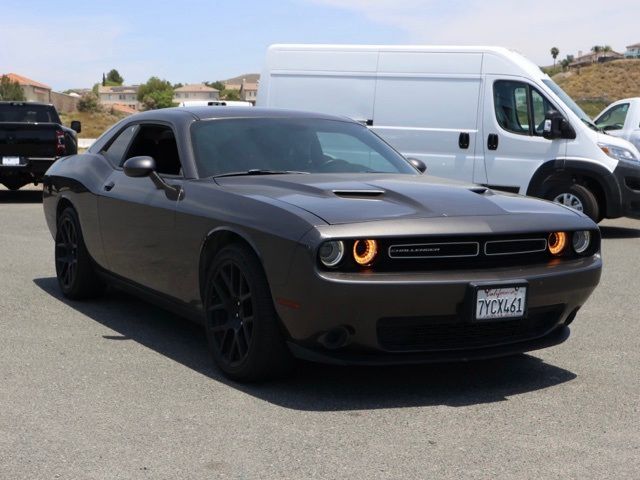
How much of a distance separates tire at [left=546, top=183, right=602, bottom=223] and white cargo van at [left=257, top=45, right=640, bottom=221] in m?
0.01

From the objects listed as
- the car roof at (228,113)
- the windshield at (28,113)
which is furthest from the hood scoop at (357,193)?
the windshield at (28,113)

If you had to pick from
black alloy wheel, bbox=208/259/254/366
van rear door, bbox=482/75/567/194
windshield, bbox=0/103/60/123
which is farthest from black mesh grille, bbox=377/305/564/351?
windshield, bbox=0/103/60/123

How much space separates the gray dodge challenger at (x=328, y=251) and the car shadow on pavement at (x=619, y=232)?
706 centimetres

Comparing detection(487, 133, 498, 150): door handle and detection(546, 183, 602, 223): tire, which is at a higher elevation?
detection(487, 133, 498, 150): door handle

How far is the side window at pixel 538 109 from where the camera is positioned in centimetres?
1262

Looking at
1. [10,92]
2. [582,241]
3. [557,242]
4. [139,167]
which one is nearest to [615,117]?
[582,241]

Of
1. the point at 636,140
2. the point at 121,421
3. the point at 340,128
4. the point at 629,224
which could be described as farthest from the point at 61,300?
the point at 636,140

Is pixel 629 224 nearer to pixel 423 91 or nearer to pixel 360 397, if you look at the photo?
pixel 423 91

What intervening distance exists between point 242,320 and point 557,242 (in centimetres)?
167

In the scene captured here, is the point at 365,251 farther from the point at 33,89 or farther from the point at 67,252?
the point at 33,89

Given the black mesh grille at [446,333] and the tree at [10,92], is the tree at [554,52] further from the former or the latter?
the black mesh grille at [446,333]

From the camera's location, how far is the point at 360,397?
5.07 meters

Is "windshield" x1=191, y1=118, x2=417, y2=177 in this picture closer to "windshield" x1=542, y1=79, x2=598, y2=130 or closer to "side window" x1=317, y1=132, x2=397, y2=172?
"side window" x1=317, y1=132, x2=397, y2=172

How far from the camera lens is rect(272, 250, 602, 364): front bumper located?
4730mm
